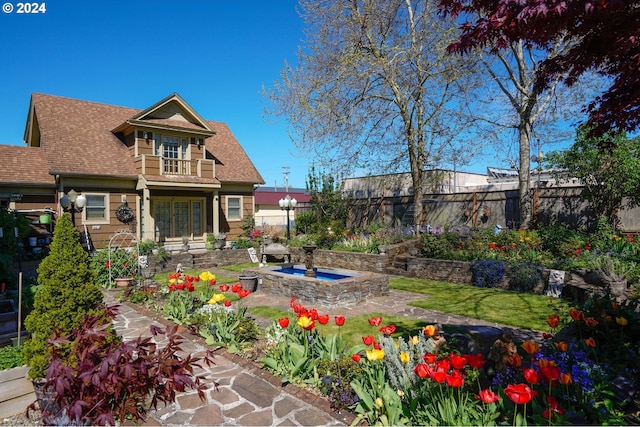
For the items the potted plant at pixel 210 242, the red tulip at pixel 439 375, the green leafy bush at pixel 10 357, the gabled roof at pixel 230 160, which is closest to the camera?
the red tulip at pixel 439 375

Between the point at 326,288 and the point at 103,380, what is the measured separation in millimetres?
5864

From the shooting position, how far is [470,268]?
1084cm

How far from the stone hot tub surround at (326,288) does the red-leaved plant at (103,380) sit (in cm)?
533

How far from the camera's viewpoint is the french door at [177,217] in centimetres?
1878

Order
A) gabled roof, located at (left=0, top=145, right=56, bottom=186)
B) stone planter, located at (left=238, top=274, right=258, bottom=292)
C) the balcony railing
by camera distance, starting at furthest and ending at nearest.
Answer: the balcony railing, gabled roof, located at (left=0, top=145, right=56, bottom=186), stone planter, located at (left=238, top=274, right=258, bottom=292)

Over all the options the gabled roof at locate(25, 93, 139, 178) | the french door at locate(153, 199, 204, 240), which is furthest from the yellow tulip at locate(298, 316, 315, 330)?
the french door at locate(153, 199, 204, 240)

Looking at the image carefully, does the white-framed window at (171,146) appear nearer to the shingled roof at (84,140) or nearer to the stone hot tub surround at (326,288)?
the shingled roof at (84,140)

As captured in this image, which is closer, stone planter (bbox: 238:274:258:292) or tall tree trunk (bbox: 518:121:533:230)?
stone planter (bbox: 238:274:258:292)

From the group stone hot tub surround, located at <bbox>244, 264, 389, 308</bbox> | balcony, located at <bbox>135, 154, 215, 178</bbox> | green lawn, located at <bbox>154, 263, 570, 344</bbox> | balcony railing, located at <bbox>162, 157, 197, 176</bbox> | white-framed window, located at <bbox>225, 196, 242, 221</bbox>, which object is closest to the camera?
green lawn, located at <bbox>154, 263, 570, 344</bbox>

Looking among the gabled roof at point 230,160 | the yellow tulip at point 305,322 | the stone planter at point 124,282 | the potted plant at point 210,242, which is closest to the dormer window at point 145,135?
the gabled roof at point 230,160

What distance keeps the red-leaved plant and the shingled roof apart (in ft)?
48.8

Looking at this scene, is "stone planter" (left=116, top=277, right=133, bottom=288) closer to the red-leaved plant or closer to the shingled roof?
the shingled roof

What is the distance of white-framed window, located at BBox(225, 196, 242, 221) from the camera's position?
20797 millimetres

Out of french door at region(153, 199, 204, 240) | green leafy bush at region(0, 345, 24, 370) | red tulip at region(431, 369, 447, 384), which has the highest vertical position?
french door at region(153, 199, 204, 240)
